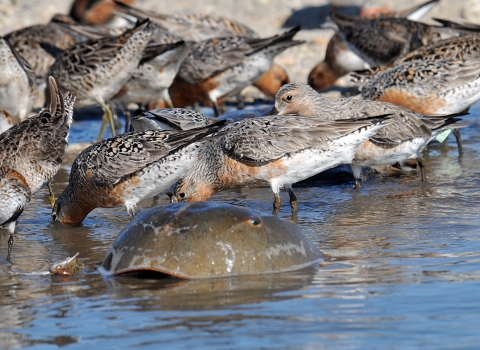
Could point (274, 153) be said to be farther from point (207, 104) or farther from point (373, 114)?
point (207, 104)

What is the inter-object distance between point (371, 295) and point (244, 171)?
2883 millimetres

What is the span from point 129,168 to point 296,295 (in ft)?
9.47

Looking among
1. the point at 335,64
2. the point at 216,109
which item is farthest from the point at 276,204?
the point at 335,64

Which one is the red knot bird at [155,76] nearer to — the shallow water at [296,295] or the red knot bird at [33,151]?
the red knot bird at [33,151]

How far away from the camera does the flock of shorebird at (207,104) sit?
7.80 meters

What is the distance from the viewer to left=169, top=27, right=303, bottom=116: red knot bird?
1357 cm

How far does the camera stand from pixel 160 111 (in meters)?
9.25

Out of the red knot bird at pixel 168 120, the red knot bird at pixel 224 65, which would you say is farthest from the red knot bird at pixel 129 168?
the red knot bird at pixel 224 65

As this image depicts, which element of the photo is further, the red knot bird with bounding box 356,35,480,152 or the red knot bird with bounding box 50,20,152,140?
the red knot bird with bounding box 50,20,152,140

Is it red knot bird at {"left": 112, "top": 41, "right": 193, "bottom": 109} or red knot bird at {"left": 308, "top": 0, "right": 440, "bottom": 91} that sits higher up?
red knot bird at {"left": 112, "top": 41, "right": 193, "bottom": 109}

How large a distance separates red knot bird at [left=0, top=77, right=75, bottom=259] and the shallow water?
0.47 metres

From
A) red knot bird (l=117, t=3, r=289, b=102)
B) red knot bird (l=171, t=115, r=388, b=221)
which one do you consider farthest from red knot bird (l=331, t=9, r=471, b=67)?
red knot bird (l=171, t=115, r=388, b=221)

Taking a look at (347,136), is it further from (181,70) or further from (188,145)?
(181,70)

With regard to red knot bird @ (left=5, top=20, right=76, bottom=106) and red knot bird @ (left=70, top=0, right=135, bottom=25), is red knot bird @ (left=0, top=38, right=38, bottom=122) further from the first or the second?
red knot bird @ (left=70, top=0, right=135, bottom=25)
